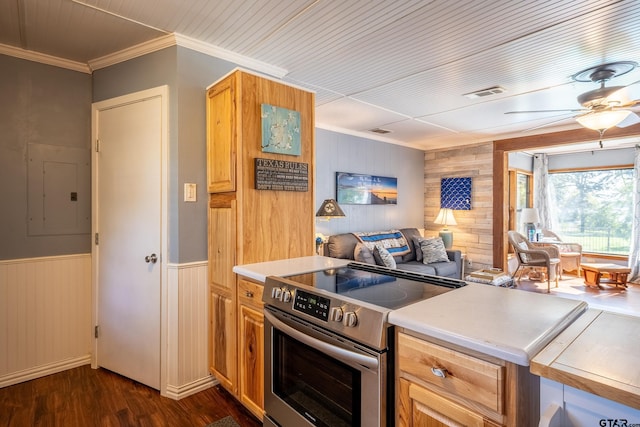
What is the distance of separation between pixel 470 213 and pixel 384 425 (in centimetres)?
507

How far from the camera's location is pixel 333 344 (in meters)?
1.26

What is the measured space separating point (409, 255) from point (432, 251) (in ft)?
1.20

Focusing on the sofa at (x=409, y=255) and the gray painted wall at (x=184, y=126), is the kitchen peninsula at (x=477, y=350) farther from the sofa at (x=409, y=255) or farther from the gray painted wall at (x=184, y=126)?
the sofa at (x=409, y=255)

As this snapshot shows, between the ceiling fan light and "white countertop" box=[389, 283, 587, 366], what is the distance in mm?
2413

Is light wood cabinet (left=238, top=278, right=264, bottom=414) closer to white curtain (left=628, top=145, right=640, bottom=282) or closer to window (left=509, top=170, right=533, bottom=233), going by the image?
window (left=509, top=170, right=533, bottom=233)

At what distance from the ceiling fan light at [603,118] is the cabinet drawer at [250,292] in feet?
10.3

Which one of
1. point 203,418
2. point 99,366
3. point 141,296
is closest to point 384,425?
point 203,418

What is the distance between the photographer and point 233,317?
80.1 inches

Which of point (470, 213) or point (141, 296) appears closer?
point (141, 296)

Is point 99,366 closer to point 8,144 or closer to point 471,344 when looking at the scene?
point 8,144

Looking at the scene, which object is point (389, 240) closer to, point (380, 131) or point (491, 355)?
point (380, 131)

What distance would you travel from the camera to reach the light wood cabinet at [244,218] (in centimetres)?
190

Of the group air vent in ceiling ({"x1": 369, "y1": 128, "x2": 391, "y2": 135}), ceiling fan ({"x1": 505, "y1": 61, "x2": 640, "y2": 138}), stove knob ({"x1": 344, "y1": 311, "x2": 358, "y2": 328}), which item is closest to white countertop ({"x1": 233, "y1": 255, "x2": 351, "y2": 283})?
stove knob ({"x1": 344, "y1": 311, "x2": 358, "y2": 328})

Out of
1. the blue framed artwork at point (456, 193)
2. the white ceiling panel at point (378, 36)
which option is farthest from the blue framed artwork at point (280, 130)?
the blue framed artwork at point (456, 193)
